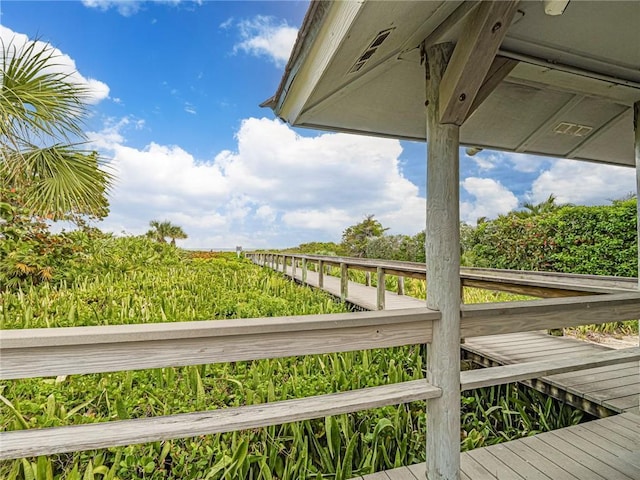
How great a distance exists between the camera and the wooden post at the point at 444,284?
154 centimetres

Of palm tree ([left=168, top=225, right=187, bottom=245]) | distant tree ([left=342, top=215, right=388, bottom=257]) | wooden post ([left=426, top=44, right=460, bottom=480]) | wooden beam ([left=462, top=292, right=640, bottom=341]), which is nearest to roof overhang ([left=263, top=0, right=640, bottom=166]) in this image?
wooden post ([left=426, top=44, right=460, bottom=480])

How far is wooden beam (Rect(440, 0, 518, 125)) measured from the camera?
1214 millimetres

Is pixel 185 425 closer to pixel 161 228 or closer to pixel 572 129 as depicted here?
pixel 572 129

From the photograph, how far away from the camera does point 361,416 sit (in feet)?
7.93

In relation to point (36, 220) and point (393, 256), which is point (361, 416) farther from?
point (393, 256)

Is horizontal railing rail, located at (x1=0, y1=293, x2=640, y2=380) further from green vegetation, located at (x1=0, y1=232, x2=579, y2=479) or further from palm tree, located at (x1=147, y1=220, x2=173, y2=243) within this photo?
palm tree, located at (x1=147, y1=220, x2=173, y2=243)

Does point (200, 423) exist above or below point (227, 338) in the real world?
below

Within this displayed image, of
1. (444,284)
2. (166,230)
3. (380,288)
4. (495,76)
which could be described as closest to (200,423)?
(444,284)

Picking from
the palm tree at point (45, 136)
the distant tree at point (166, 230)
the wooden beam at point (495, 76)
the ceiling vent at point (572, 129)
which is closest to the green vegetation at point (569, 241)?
the ceiling vent at point (572, 129)

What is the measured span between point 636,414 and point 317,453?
2059 mm

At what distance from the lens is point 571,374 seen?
259 centimetres

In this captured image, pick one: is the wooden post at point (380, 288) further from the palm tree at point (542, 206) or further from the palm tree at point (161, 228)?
the palm tree at point (161, 228)

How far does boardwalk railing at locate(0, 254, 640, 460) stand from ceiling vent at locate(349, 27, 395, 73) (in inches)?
44.6

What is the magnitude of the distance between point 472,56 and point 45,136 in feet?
13.4
